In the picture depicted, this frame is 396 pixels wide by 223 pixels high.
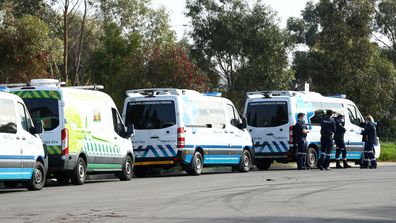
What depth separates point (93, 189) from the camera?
20828mm

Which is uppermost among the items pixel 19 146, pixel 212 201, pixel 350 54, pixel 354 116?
pixel 350 54

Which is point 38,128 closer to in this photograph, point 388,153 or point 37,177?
point 37,177

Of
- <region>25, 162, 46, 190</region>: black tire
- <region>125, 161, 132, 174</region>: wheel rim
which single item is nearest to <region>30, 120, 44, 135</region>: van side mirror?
<region>25, 162, 46, 190</region>: black tire

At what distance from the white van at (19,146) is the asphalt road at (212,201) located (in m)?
0.40

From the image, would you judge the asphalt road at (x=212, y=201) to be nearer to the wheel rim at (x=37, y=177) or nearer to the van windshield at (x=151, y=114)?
the wheel rim at (x=37, y=177)

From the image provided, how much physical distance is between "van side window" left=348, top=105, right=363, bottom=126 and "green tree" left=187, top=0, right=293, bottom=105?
58.1ft

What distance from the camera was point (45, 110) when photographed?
22.0 meters

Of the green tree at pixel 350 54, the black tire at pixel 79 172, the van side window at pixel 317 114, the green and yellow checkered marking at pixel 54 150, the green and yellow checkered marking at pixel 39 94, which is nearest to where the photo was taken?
the green and yellow checkered marking at pixel 39 94

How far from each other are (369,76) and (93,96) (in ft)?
94.7

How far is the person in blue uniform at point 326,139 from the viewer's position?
2958cm

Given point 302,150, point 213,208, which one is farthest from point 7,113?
point 302,150

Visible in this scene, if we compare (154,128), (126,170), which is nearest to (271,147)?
(154,128)

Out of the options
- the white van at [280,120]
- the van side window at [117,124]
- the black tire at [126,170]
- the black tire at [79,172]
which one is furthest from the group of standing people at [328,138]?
the black tire at [79,172]

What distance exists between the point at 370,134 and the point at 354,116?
72.5 inches
